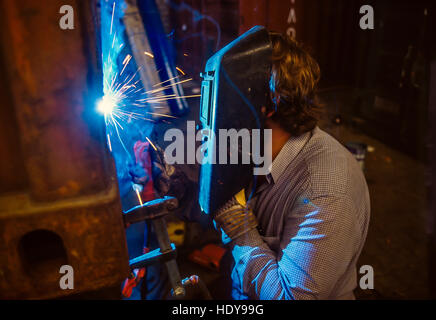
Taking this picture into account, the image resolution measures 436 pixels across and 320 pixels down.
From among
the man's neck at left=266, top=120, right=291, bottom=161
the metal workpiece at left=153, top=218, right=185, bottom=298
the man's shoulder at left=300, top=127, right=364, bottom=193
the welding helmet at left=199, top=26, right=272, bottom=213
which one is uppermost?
the welding helmet at left=199, top=26, right=272, bottom=213

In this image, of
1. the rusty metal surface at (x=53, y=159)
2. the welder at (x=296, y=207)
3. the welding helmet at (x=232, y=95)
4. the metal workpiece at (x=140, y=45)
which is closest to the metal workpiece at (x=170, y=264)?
the welder at (x=296, y=207)

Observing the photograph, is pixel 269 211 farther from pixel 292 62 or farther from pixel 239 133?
pixel 292 62

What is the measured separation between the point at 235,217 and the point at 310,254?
34 centimetres

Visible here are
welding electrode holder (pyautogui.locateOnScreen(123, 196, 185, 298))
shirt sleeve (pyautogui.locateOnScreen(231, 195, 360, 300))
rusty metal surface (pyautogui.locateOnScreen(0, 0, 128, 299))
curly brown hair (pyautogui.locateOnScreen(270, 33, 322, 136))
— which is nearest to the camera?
rusty metal surface (pyautogui.locateOnScreen(0, 0, 128, 299))

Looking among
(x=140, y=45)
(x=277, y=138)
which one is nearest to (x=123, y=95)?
(x=277, y=138)

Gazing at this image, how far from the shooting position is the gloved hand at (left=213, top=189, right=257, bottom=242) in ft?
4.16

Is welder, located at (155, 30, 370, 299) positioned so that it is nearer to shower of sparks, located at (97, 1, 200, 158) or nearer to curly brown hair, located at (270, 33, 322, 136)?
curly brown hair, located at (270, 33, 322, 136)

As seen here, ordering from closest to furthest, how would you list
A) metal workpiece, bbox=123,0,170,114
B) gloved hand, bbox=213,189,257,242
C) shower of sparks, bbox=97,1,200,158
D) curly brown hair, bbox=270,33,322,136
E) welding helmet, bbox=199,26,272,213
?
welding helmet, bbox=199,26,272,213
gloved hand, bbox=213,189,257,242
curly brown hair, bbox=270,33,322,136
shower of sparks, bbox=97,1,200,158
metal workpiece, bbox=123,0,170,114

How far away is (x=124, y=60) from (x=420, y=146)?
5463 millimetres

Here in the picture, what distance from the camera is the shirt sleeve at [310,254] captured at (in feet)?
3.82

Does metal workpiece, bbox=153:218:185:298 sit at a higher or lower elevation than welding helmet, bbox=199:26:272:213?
lower

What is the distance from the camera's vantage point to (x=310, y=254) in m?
1.17

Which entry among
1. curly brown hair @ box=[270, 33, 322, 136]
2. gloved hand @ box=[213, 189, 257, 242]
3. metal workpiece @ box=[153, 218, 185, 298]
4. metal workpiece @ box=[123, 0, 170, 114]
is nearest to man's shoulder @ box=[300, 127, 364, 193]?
curly brown hair @ box=[270, 33, 322, 136]

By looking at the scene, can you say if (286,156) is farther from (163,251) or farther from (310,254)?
(163,251)
